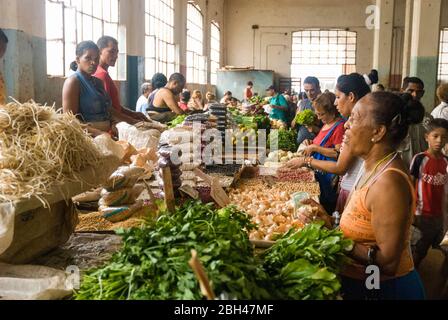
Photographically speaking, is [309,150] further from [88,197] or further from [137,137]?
[88,197]

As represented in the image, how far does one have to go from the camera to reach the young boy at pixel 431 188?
379 centimetres

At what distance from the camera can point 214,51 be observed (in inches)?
835

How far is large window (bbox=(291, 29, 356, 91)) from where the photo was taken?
73.0 ft

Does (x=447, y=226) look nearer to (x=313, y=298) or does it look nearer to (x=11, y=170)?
(x=313, y=298)

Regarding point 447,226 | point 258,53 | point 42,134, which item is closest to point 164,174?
point 42,134

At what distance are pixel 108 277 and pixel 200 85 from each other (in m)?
17.2

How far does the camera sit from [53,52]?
730cm

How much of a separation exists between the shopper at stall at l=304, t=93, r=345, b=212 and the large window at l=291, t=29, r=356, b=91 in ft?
60.9

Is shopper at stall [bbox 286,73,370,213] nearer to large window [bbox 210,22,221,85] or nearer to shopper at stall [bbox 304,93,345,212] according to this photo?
shopper at stall [bbox 304,93,345,212]

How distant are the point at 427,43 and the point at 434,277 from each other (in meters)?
6.55

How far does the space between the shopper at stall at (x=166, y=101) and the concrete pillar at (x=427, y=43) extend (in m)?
5.17

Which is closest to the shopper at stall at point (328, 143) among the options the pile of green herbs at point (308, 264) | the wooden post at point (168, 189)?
the wooden post at point (168, 189)

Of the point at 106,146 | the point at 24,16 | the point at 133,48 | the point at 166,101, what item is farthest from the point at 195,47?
the point at 106,146

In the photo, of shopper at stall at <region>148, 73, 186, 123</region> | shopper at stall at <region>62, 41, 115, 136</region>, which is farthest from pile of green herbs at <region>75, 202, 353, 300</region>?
shopper at stall at <region>148, 73, 186, 123</region>
